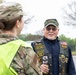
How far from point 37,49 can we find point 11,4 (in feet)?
6.08

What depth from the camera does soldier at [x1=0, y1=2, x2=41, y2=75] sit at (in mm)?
2969

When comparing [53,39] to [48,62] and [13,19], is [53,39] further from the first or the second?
[13,19]

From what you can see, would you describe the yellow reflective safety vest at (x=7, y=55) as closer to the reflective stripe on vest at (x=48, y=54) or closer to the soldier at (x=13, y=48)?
the soldier at (x=13, y=48)

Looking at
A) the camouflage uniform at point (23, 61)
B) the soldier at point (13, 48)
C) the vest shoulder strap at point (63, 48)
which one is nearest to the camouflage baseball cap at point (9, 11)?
the soldier at point (13, 48)

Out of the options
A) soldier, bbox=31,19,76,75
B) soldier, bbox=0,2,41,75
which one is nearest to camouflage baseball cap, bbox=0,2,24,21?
soldier, bbox=0,2,41,75

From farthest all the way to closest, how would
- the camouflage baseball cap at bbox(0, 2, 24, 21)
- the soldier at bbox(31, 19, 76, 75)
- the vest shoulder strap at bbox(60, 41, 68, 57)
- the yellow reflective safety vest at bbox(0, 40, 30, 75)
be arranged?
1. the vest shoulder strap at bbox(60, 41, 68, 57)
2. the soldier at bbox(31, 19, 76, 75)
3. the camouflage baseball cap at bbox(0, 2, 24, 21)
4. the yellow reflective safety vest at bbox(0, 40, 30, 75)

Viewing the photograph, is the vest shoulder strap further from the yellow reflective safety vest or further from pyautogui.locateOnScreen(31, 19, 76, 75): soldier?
the yellow reflective safety vest

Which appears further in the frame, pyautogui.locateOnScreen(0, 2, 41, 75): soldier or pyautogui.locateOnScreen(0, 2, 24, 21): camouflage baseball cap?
pyautogui.locateOnScreen(0, 2, 24, 21): camouflage baseball cap

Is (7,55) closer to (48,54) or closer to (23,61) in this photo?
(23,61)

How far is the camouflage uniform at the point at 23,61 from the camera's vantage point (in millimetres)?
2994

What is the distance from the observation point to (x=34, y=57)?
312cm

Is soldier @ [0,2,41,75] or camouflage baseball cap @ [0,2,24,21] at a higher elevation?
camouflage baseball cap @ [0,2,24,21]

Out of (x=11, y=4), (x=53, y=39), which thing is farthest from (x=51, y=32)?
(x=11, y=4)

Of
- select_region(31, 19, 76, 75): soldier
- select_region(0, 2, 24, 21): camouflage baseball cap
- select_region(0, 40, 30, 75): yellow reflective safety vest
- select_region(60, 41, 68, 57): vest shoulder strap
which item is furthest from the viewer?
select_region(60, 41, 68, 57): vest shoulder strap
